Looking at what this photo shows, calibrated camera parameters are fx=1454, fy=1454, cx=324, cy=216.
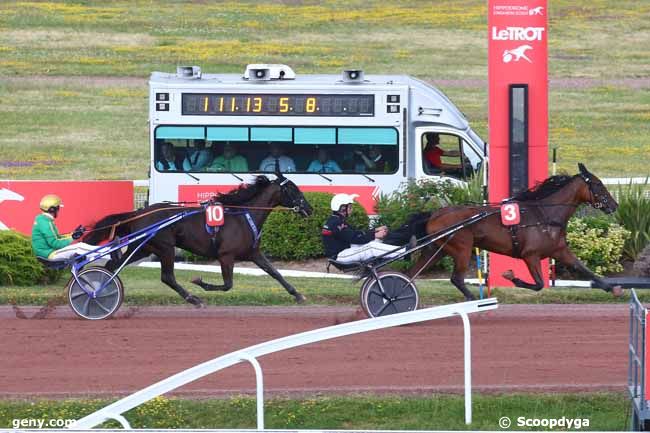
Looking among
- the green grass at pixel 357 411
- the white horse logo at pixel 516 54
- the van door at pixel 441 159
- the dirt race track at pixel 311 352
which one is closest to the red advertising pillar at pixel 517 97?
the white horse logo at pixel 516 54

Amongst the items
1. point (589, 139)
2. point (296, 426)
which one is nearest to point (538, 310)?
point (296, 426)

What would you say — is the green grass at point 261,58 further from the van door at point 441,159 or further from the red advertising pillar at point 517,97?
the red advertising pillar at point 517,97

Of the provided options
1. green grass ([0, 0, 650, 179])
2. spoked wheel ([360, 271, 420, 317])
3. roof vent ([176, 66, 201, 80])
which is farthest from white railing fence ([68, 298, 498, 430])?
green grass ([0, 0, 650, 179])

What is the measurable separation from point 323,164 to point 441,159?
1.88 m

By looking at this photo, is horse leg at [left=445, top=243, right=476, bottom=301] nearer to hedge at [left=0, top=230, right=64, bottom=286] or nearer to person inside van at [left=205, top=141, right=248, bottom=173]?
hedge at [left=0, top=230, right=64, bottom=286]

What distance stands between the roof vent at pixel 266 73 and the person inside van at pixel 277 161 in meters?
1.03

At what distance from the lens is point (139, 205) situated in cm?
2281

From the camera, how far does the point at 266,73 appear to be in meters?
22.2

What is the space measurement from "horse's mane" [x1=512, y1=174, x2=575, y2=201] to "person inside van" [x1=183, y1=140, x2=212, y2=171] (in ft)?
25.4

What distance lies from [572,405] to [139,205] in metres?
12.4

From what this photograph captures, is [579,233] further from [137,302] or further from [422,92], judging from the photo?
[137,302]

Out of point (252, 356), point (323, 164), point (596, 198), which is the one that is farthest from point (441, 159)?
point (252, 356)

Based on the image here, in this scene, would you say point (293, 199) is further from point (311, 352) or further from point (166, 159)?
point (166, 159)

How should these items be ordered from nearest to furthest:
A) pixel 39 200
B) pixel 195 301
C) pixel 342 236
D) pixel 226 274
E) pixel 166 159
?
pixel 342 236 → pixel 226 274 → pixel 195 301 → pixel 39 200 → pixel 166 159
